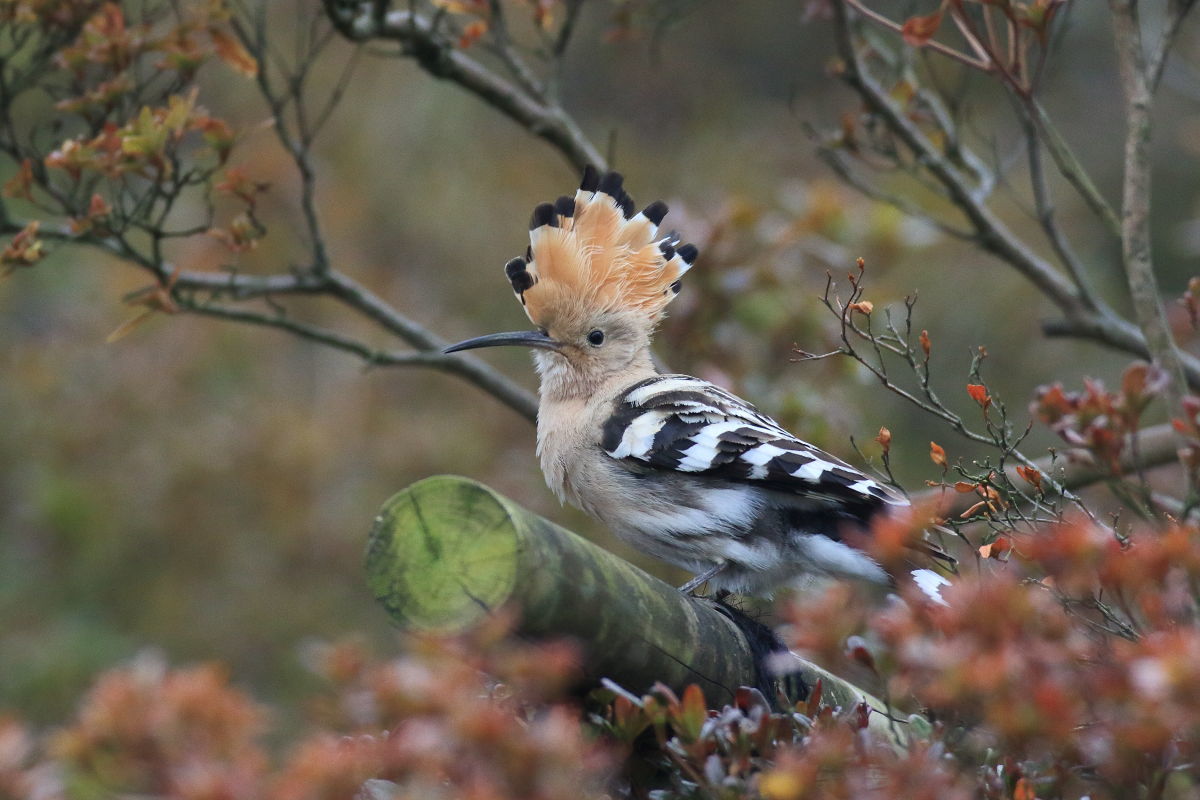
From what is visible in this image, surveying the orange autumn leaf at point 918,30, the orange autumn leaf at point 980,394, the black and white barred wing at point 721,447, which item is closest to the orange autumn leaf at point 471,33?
the black and white barred wing at point 721,447

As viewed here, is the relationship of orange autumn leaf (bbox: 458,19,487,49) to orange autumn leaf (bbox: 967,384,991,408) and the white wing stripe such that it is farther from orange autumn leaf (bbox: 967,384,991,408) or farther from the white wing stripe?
orange autumn leaf (bbox: 967,384,991,408)

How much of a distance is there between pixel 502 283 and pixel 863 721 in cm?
826

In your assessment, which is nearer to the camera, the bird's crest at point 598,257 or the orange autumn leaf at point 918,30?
the orange autumn leaf at point 918,30

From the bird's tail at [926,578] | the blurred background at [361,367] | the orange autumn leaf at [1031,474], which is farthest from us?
the blurred background at [361,367]

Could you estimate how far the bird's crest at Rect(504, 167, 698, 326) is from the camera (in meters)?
4.28

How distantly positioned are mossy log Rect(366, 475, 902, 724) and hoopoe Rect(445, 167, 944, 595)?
118 centimetres

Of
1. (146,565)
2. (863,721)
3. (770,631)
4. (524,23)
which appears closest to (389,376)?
(146,565)

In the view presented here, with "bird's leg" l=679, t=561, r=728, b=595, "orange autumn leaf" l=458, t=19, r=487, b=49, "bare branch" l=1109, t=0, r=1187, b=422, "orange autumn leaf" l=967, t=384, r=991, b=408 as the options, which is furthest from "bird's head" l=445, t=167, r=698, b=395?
"orange autumn leaf" l=967, t=384, r=991, b=408

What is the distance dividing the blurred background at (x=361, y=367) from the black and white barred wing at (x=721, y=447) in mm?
1000

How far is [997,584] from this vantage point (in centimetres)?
181

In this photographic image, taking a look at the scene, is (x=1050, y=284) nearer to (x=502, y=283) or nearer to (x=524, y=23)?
(x=502, y=283)

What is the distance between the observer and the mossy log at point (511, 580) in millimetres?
2127

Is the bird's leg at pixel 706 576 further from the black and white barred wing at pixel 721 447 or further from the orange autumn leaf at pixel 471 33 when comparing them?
the orange autumn leaf at pixel 471 33

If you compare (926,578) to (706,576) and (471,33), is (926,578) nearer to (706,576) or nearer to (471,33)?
(706,576)
